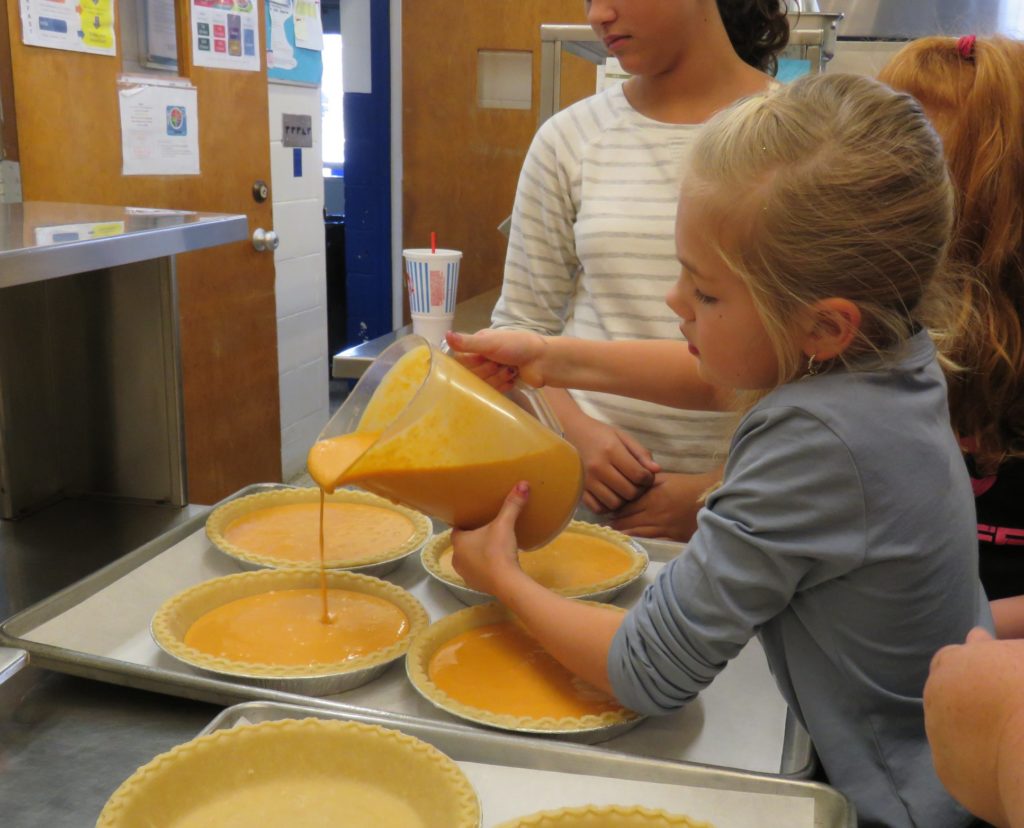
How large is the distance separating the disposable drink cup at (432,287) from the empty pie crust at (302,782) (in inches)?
67.2

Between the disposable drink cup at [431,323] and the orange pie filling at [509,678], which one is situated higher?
the disposable drink cup at [431,323]

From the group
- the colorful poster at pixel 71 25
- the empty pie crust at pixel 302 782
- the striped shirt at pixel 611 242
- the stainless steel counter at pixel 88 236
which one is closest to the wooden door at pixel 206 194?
the colorful poster at pixel 71 25

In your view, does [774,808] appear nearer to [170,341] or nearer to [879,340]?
[879,340]

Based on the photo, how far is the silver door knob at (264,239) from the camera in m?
3.42

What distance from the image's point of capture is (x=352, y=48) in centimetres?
489

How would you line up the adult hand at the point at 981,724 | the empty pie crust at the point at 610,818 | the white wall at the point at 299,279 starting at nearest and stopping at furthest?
1. the adult hand at the point at 981,724
2. the empty pie crust at the point at 610,818
3. the white wall at the point at 299,279

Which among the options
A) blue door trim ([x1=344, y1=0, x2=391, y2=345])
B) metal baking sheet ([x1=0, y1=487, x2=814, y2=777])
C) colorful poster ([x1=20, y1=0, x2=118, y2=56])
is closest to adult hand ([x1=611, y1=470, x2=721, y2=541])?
metal baking sheet ([x1=0, y1=487, x2=814, y2=777])

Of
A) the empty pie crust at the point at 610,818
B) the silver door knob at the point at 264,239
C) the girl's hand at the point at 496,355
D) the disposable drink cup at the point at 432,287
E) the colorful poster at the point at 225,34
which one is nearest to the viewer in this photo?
the empty pie crust at the point at 610,818

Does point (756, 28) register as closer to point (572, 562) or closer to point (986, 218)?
point (986, 218)

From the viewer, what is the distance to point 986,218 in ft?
3.55

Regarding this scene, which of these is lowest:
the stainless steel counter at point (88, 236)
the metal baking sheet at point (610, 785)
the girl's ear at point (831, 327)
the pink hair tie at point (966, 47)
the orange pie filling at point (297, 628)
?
the metal baking sheet at point (610, 785)

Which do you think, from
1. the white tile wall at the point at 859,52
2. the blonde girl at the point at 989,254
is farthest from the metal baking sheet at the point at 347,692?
the white tile wall at the point at 859,52

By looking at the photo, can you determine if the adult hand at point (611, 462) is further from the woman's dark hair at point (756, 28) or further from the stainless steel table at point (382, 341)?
the woman's dark hair at point (756, 28)

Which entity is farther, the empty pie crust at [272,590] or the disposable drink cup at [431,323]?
the disposable drink cup at [431,323]
